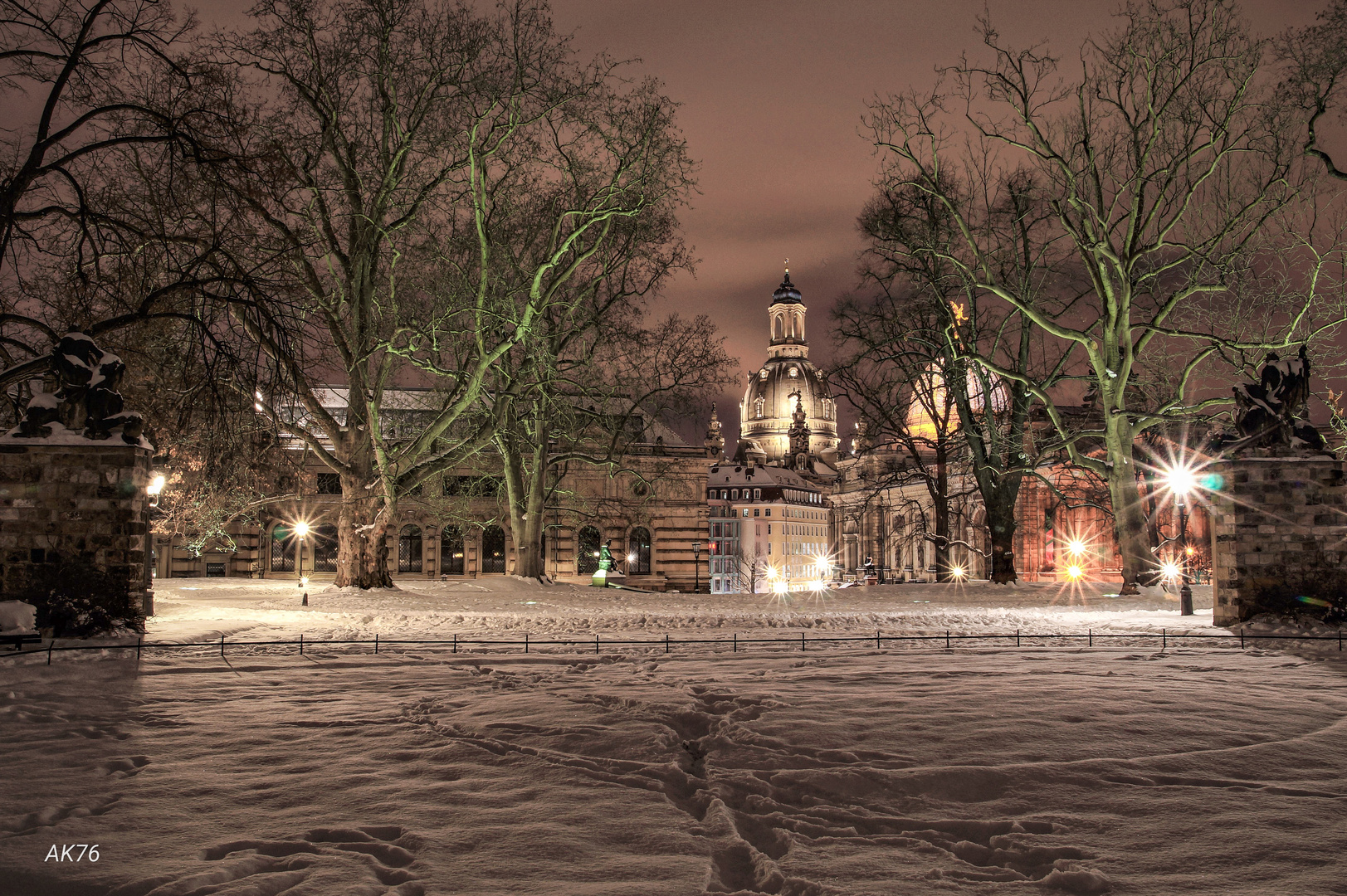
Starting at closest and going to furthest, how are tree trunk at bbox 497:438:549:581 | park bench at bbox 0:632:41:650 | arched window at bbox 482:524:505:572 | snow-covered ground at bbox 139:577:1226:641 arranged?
park bench at bbox 0:632:41:650, snow-covered ground at bbox 139:577:1226:641, tree trunk at bbox 497:438:549:581, arched window at bbox 482:524:505:572

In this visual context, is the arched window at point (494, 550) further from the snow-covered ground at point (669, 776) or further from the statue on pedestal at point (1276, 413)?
the statue on pedestal at point (1276, 413)

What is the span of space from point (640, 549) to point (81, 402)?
41095mm

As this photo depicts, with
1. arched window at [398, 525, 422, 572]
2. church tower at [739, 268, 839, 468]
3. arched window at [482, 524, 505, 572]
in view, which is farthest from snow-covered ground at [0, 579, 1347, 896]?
church tower at [739, 268, 839, 468]

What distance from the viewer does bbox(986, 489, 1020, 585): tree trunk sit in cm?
2917

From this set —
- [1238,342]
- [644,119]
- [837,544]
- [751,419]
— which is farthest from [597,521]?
[751,419]

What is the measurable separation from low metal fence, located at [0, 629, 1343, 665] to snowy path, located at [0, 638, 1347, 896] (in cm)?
235

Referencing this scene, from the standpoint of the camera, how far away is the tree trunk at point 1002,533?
29172 millimetres

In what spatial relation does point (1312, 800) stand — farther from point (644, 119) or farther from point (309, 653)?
point (644, 119)

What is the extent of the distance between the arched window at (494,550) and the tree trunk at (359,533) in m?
26.4

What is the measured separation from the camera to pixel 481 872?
4.64 m

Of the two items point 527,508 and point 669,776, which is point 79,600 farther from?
point 527,508

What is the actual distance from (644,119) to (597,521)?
101 ft

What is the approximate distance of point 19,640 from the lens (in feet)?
36.2

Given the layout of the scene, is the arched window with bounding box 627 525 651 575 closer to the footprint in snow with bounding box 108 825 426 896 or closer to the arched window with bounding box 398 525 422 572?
the arched window with bounding box 398 525 422 572
